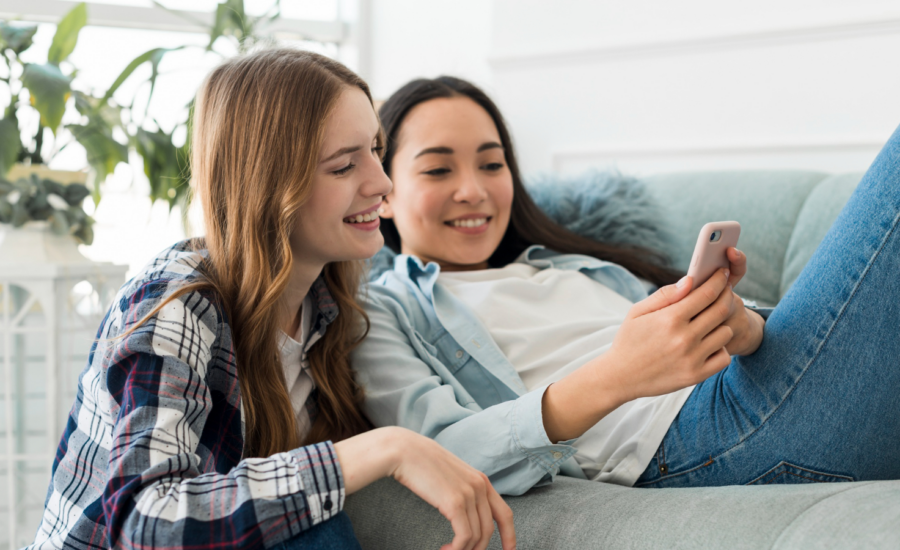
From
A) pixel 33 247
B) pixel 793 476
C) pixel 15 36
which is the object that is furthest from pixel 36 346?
pixel 793 476

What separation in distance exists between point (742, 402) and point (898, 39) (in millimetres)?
1299

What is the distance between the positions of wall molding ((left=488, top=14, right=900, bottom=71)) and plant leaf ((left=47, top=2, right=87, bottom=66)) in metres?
1.28

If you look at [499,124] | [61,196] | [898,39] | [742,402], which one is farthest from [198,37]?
[742,402]

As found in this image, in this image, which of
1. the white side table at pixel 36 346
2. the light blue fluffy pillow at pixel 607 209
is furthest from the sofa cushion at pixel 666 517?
the white side table at pixel 36 346

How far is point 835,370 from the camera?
811 mm

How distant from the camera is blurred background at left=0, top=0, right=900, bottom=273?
1.81 metres

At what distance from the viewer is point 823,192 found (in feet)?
4.92

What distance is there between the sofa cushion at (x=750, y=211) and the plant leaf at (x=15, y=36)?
1.46m

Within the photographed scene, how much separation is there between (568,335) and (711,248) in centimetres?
48

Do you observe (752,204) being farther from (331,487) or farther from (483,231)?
(331,487)

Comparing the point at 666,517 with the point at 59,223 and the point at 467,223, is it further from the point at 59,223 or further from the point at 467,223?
the point at 59,223

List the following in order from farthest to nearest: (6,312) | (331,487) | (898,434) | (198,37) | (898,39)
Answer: (198,37)
(898,39)
(6,312)
(898,434)
(331,487)

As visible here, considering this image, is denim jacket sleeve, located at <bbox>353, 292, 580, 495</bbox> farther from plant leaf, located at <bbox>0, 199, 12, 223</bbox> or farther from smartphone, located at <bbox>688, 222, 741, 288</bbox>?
plant leaf, located at <bbox>0, 199, 12, 223</bbox>

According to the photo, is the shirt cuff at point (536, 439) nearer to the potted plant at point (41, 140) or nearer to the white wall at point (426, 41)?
the potted plant at point (41, 140)
